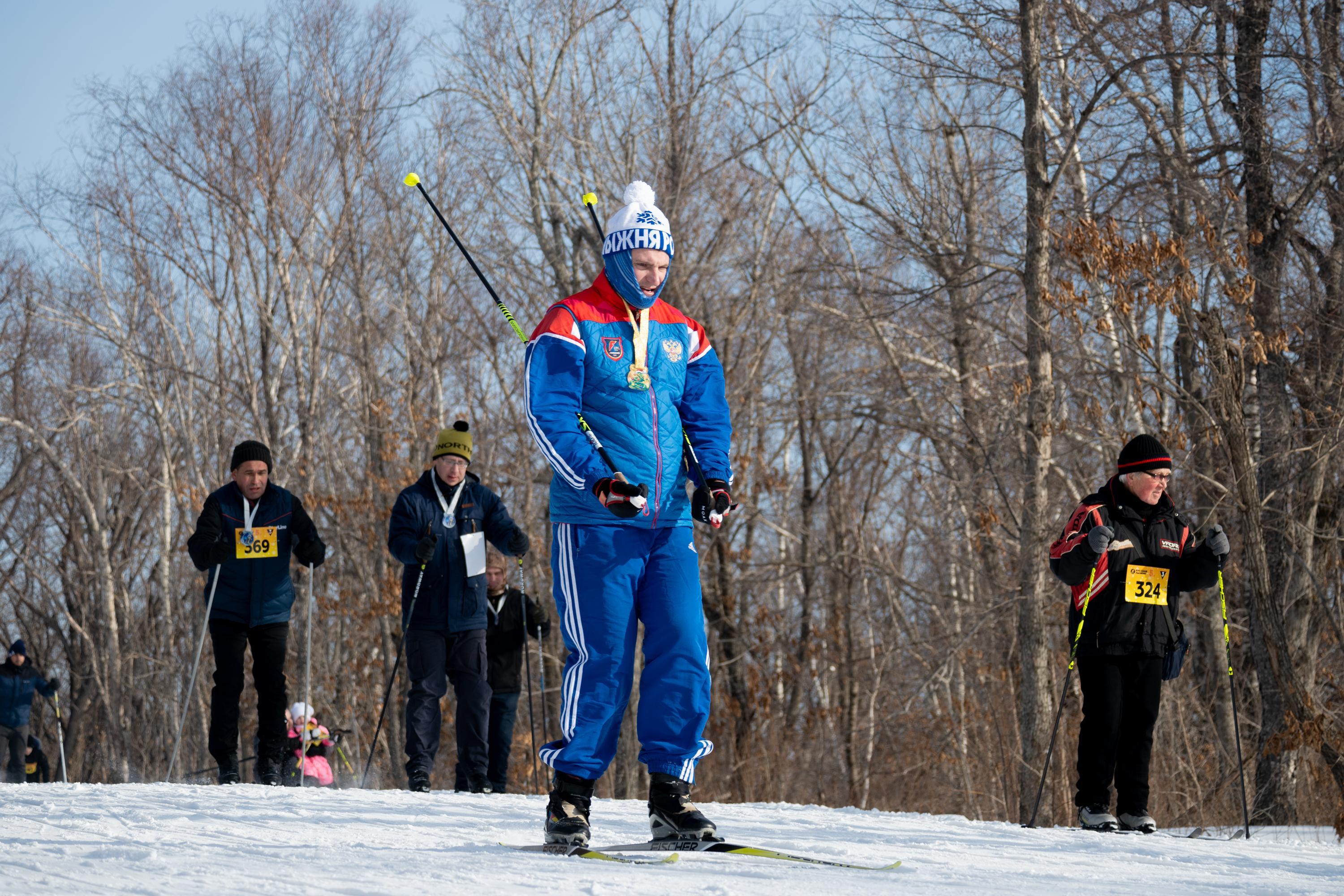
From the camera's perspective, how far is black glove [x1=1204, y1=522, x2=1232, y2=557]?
20.4 ft

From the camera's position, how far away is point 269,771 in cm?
764

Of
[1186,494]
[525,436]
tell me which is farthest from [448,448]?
[525,436]

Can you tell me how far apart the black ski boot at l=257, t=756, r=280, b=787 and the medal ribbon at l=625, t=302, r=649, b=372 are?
436 cm

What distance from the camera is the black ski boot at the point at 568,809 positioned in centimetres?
414

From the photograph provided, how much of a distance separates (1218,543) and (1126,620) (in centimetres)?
54

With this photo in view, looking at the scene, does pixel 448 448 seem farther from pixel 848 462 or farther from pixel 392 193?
pixel 848 462

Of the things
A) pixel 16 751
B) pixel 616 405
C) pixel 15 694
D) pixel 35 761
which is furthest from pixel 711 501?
pixel 35 761

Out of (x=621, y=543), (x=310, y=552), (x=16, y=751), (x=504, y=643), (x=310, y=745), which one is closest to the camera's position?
(x=621, y=543)

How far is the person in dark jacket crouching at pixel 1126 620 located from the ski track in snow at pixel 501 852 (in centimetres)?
66

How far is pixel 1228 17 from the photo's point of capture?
9.88m

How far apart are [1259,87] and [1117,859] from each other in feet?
23.9

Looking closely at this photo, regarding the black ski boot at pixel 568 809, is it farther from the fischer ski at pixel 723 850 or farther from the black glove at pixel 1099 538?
the black glove at pixel 1099 538

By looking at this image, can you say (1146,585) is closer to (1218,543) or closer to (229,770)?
(1218,543)

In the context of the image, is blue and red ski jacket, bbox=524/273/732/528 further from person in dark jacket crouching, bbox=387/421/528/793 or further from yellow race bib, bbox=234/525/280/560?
yellow race bib, bbox=234/525/280/560
